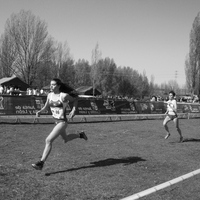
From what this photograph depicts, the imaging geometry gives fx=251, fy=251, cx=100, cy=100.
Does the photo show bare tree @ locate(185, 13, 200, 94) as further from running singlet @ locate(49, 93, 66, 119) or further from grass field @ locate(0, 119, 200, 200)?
running singlet @ locate(49, 93, 66, 119)

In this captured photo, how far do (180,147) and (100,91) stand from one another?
7173 cm

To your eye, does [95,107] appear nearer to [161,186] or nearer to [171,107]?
[171,107]

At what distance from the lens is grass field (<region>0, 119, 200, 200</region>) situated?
432cm

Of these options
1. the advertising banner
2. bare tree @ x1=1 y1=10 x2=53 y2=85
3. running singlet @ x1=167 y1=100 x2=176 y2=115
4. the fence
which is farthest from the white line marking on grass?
bare tree @ x1=1 y1=10 x2=53 y2=85

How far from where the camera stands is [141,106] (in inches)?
886

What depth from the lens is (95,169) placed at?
5859 millimetres

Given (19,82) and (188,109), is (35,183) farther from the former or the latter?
(19,82)

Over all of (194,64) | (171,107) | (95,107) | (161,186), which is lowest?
(161,186)

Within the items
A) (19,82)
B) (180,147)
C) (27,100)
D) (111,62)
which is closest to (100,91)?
(111,62)

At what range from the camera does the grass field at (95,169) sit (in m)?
4.32

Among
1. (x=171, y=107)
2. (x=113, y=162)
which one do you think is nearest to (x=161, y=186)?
(x=113, y=162)

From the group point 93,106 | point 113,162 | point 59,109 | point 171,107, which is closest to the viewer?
point 59,109

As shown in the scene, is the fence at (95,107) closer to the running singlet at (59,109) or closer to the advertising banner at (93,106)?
the advertising banner at (93,106)

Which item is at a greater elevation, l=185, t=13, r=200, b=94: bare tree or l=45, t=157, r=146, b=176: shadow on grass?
l=185, t=13, r=200, b=94: bare tree
